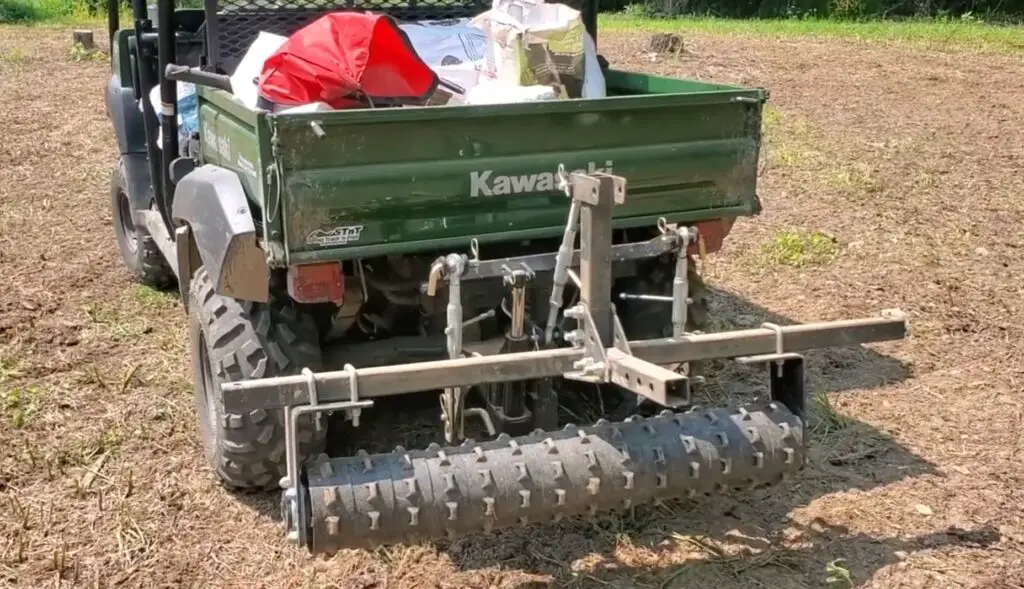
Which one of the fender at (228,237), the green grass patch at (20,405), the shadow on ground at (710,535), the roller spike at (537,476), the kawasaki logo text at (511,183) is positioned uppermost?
the kawasaki logo text at (511,183)

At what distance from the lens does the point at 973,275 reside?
5.85m

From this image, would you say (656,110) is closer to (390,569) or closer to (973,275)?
(390,569)

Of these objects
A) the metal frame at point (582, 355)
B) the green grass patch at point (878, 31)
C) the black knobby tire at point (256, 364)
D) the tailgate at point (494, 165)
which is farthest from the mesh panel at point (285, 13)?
the green grass patch at point (878, 31)

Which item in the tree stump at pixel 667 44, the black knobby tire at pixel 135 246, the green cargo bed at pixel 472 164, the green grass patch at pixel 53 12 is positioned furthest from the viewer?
the green grass patch at pixel 53 12

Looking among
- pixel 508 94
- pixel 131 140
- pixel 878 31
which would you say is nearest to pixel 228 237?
pixel 508 94

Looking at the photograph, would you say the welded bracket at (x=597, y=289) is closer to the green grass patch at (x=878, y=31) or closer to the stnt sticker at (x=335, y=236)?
the stnt sticker at (x=335, y=236)

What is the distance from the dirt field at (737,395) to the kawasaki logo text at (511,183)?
41.8 inches

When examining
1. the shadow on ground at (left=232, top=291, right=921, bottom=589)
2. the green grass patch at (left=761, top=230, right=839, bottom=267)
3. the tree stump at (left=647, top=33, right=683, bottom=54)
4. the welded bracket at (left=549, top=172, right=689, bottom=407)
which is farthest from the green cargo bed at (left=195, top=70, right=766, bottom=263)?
the tree stump at (left=647, top=33, right=683, bottom=54)

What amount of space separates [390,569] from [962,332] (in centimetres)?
318

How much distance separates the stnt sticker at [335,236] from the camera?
3.01 meters

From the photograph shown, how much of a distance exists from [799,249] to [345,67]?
373 cm

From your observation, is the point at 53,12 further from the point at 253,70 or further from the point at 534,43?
the point at 534,43

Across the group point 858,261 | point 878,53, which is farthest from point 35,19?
point 858,261

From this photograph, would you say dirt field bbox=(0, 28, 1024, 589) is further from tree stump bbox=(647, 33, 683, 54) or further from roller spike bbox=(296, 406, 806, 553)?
tree stump bbox=(647, 33, 683, 54)
